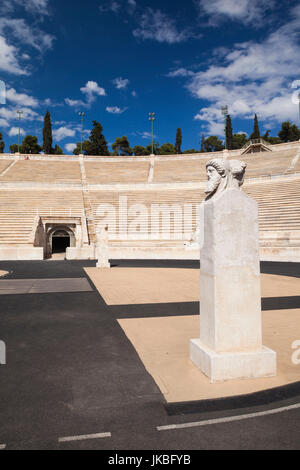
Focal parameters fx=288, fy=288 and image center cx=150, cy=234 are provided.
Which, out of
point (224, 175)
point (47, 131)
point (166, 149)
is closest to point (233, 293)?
point (224, 175)

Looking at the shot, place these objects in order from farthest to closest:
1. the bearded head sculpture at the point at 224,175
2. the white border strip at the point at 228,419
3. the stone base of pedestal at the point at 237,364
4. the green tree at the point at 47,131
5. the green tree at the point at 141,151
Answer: the green tree at the point at 141,151, the green tree at the point at 47,131, the bearded head sculpture at the point at 224,175, the stone base of pedestal at the point at 237,364, the white border strip at the point at 228,419

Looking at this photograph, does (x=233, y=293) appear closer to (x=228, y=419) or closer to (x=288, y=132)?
(x=228, y=419)

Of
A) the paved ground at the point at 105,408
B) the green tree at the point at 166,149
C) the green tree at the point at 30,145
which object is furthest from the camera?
the green tree at the point at 166,149

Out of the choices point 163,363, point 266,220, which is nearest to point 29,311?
point 163,363

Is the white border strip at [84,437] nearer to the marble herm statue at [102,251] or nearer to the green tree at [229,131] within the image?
the marble herm statue at [102,251]

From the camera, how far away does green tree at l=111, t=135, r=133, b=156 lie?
216ft

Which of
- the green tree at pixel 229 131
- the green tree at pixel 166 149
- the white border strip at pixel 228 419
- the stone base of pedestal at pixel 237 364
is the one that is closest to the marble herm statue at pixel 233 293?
the stone base of pedestal at pixel 237 364

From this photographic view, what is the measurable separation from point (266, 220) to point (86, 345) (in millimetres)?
21010

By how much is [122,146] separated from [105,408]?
6770cm

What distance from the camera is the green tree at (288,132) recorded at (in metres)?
59.4

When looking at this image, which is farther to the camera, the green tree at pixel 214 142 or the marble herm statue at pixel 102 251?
the green tree at pixel 214 142

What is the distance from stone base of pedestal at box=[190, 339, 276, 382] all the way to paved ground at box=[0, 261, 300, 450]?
39cm

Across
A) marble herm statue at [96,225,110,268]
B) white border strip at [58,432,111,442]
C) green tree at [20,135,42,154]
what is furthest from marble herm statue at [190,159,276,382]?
green tree at [20,135,42,154]

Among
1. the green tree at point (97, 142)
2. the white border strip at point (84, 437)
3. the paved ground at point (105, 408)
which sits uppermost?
the green tree at point (97, 142)
